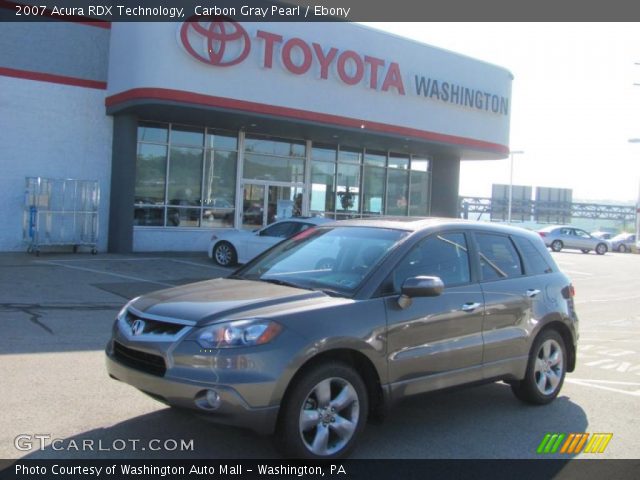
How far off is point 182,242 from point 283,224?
5084 millimetres

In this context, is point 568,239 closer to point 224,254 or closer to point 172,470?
point 224,254

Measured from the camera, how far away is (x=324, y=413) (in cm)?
432

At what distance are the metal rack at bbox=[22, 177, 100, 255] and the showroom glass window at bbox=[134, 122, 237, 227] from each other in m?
1.48

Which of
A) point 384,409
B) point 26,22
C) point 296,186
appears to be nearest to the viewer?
point 384,409

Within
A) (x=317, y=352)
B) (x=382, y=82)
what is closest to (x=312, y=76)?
(x=382, y=82)

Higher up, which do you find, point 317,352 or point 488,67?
point 488,67

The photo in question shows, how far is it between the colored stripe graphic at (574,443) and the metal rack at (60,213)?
14646 millimetres

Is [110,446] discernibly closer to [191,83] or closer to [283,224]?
[283,224]

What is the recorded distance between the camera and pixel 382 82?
67.9 feet

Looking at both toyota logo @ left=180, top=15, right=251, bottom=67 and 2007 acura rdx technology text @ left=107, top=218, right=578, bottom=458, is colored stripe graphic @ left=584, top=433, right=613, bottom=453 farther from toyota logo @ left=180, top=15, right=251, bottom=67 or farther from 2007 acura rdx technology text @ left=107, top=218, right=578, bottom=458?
toyota logo @ left=180, top=15, right=251, bottom=67

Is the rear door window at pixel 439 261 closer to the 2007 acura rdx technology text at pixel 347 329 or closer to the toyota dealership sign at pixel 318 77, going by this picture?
the 2007 acura rdx technology text at pixel 347 329

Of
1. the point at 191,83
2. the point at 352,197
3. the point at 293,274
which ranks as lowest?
the point at 293,274

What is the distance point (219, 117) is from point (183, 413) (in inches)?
572

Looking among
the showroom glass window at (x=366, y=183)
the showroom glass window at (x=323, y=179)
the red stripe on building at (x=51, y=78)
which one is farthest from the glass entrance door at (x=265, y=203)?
the red stripe on building at (x=51, y=78)
